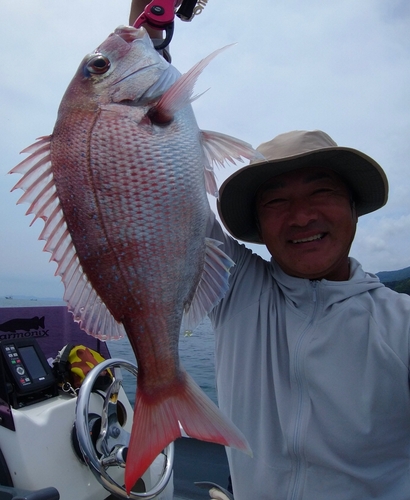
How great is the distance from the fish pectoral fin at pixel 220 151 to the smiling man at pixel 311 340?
0.21m

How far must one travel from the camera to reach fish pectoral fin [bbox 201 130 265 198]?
4.55 feet

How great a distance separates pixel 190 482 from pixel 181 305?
3.39 m

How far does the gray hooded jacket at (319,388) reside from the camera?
1690 mm

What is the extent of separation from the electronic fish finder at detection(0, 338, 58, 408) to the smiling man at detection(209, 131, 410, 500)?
121 centimetres

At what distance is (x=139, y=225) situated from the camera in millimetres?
1286

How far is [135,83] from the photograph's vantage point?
1436 mm

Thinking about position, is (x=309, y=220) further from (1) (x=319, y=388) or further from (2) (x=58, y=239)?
(2) (x=58, y=239)

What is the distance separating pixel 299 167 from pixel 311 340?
0.85 meters

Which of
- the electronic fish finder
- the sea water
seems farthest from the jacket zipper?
the sea water

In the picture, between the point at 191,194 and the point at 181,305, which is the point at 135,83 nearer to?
the point at 191,194

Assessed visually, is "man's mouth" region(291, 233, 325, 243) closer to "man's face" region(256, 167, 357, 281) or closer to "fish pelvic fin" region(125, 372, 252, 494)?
"man's face" region(256, 167, 357, 281)

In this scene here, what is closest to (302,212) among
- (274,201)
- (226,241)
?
(274,201)

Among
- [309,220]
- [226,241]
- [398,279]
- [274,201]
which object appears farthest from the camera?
[398,279]

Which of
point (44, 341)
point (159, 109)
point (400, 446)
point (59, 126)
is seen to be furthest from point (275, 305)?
point (44, 341)
